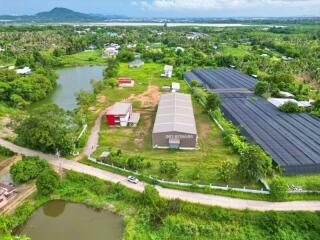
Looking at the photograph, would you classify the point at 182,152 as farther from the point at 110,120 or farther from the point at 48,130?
the point at 48,130

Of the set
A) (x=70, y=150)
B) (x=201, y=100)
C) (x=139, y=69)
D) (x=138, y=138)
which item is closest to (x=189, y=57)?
(x=139, y=69)

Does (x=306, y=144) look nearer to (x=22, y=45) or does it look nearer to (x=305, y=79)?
(x=305, y=79)

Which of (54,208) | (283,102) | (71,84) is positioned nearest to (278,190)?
(54,208)

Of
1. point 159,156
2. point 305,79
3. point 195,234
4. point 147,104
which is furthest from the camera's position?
point 305,79

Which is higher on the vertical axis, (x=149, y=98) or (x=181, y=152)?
(x=181, y=152)

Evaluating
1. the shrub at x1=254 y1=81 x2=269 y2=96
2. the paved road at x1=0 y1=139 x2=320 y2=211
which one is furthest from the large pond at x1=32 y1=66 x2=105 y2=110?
the shrub at x1=254 y1=81 x2=269 y2=96

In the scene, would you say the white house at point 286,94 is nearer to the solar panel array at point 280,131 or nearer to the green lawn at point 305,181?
the solar panel array at point 280,131
